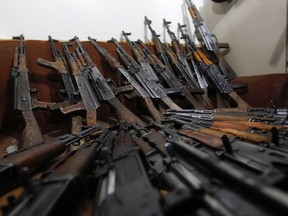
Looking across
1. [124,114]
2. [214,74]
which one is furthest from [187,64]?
[124,114]

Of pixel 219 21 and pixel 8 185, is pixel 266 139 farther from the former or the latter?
pixel 219 21

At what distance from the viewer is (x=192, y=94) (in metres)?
2.50

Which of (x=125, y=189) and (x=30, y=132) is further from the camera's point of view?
(x=30, y=132)

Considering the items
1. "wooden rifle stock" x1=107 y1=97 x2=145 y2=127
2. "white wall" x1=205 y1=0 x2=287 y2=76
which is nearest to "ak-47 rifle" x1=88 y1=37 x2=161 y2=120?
"wooden rifle stock" x1=107 y1=97 x2=145 y2=127

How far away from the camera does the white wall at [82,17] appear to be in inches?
108

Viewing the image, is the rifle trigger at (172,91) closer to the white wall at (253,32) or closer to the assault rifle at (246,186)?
the white wall at (253,32)

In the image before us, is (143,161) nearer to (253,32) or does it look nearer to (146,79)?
(146,79)

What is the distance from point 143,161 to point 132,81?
1.54m

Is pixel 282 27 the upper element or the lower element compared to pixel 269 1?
lower

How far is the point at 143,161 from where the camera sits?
3.09 ft

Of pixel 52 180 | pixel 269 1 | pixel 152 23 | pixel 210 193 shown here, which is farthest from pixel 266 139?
pixel 152 23

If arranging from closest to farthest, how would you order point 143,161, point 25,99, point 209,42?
1. point 143,161
2. point 25,99
3. point 209,42

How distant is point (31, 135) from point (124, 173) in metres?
0.99

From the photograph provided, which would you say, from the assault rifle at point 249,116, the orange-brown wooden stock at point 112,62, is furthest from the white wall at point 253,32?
the orange-brown wooden stock at point 112,62
